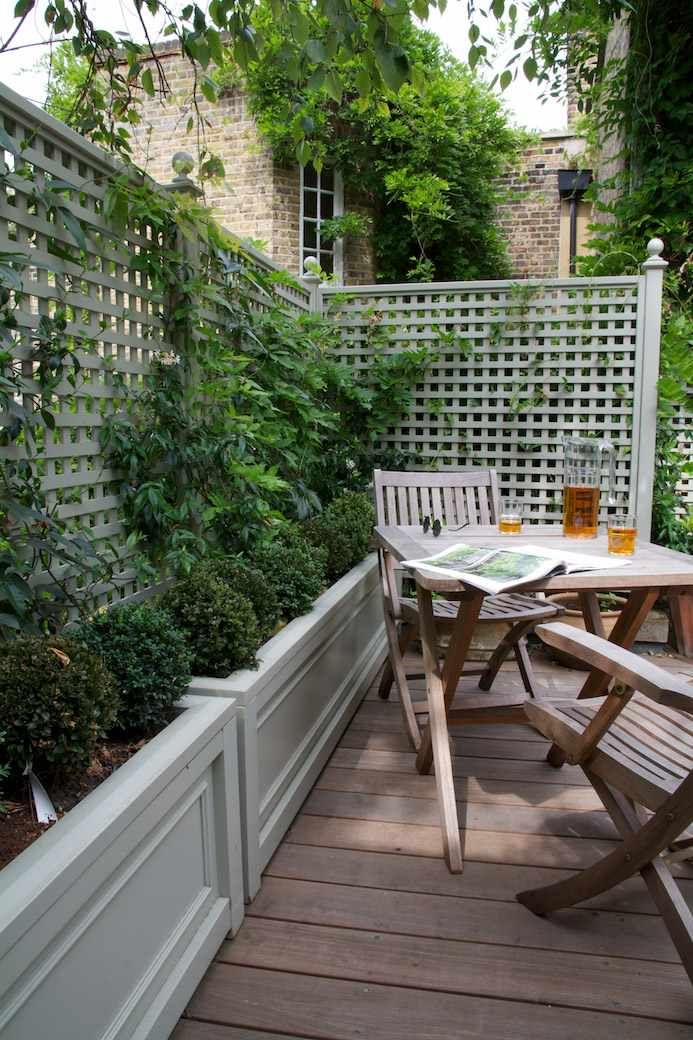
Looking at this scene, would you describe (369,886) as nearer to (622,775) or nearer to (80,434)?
(622,775)

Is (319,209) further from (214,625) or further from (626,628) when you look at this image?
(214,625)

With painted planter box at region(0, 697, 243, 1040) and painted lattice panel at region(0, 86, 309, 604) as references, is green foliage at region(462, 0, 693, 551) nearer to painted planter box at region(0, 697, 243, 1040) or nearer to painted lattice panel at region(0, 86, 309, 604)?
painted lattice panel at region(0, 86, 309, 604)

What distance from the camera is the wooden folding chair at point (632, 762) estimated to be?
1369 mm

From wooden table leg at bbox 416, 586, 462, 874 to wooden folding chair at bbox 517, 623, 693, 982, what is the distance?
22cm

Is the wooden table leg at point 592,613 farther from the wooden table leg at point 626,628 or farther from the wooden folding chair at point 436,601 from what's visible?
the wooden table leg at point 626,628

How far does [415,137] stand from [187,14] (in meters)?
6.70

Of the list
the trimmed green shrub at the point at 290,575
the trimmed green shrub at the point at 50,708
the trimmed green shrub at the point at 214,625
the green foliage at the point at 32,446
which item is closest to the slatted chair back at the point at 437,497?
the trimmed green shrub at the point at 290,575

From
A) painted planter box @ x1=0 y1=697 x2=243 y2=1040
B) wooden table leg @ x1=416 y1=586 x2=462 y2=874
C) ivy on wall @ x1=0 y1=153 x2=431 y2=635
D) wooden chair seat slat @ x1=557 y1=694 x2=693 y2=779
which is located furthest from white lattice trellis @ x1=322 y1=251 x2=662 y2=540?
painted planter box @ x1=0 y1=697 x2=243 y2=1040

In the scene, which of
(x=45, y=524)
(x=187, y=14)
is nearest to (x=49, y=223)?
(x=45, y=524)

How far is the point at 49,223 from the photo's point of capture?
1766mm

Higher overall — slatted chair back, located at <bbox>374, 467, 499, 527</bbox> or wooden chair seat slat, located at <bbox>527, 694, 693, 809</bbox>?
slatted chair back, located at <bbox>374, 467, 499, 527</bbox>

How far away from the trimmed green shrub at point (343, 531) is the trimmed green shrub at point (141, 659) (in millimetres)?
1363

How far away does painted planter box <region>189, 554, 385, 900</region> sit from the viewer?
1777 millimetres

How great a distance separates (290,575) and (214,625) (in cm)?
63
